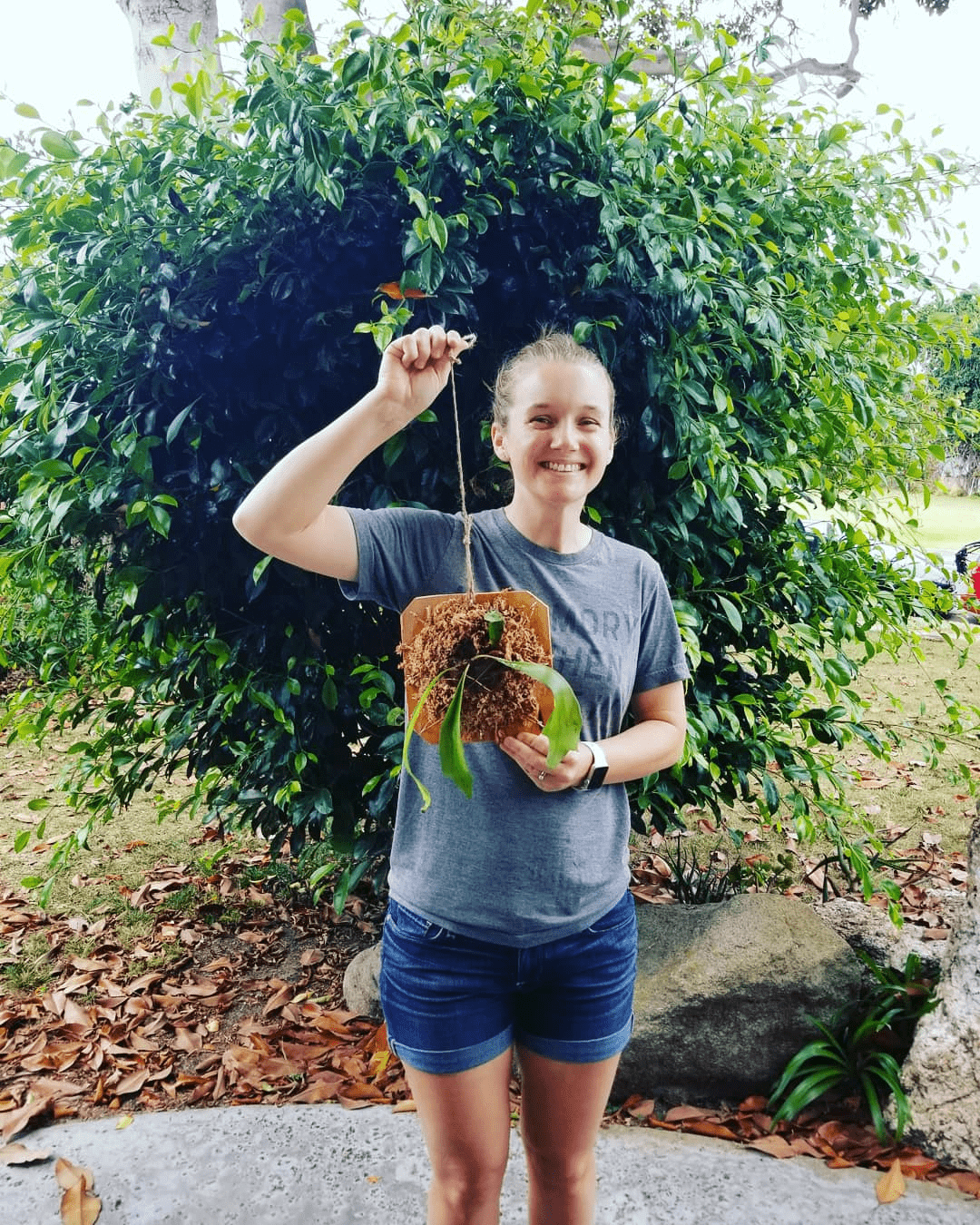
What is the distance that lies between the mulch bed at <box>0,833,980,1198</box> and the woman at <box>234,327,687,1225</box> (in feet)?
4.03

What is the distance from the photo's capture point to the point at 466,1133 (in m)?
1.65

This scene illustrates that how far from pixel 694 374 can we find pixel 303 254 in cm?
114

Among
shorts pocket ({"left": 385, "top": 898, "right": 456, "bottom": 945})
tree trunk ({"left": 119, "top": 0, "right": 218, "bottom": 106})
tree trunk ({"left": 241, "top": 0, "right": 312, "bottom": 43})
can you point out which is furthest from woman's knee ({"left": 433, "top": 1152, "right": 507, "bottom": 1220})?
tree trunk ({"left": 241, "top": 0, "right": 312, "bottom": 43})

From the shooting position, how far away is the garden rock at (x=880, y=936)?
9.78 ft

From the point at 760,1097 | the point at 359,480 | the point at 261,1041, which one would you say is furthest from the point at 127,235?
the point at 760,1097

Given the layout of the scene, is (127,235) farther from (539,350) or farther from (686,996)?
(686,996)

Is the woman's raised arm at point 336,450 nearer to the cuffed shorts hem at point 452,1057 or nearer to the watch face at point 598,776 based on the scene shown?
the watch face at point 598,776

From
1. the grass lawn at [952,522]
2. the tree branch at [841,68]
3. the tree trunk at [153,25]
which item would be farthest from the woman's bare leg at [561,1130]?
the grass lawn at [952,522]

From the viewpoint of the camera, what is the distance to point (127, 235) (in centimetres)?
238

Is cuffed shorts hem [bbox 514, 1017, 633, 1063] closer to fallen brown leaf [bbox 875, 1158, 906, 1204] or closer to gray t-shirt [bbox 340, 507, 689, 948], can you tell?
gray t-shirt [bbox 340, 507, 689, 948]

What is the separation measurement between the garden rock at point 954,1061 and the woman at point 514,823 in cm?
133

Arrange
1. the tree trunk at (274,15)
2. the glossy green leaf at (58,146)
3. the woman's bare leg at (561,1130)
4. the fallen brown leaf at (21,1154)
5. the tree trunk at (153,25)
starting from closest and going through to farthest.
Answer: the woman's bare leg at (561,1130) < the glossy green leaf at (58,146) < the fallen brown leaf at (21,1154) < the tree trunk at (153,25) < the tree trunk at (274,15)

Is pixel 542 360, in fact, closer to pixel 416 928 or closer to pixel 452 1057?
pixel 416 928

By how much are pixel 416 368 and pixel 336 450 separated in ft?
0.66
